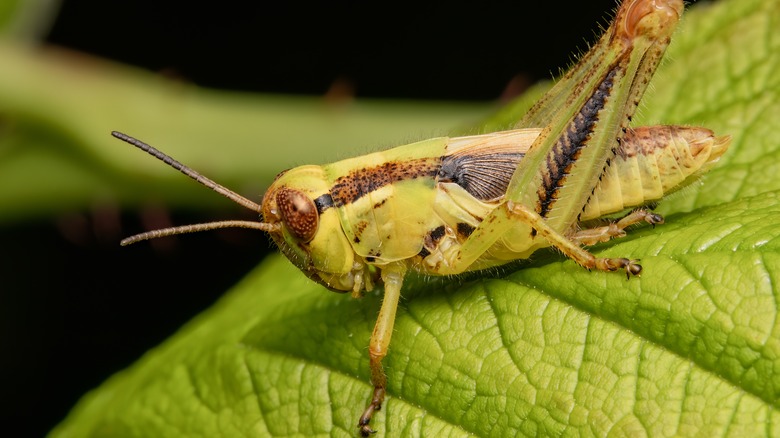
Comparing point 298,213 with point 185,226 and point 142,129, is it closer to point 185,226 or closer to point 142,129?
point 185,226

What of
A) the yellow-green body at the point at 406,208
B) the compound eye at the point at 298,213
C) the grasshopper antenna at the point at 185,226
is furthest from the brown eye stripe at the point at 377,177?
the grasshopper antenna at the point at 185,226

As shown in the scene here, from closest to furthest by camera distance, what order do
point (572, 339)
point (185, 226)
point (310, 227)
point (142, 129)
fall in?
point (572, 339), point (185, 226), point (310, 227), point (142, 129)

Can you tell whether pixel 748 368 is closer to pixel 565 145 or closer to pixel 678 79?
pixel 565 145

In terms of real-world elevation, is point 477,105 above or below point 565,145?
above

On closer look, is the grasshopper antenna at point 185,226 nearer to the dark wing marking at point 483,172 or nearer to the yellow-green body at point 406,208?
the yellow-green body at point 406,208

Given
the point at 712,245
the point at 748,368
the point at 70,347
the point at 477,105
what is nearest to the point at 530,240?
the point at 712,245

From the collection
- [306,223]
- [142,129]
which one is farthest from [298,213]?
[142,129]
